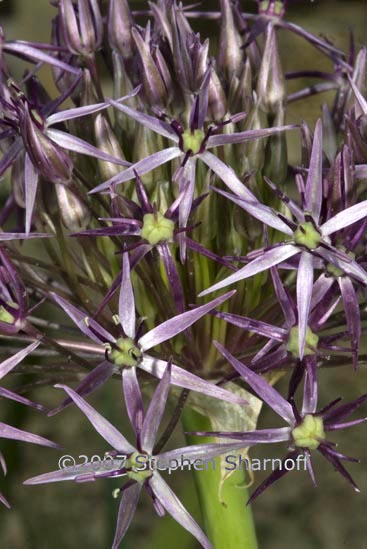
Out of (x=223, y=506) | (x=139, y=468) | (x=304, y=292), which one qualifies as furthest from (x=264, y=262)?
(x=223, y=506)

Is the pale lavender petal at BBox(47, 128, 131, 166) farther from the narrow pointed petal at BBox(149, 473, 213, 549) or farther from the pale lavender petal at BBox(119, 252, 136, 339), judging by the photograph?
the narrow pointed petal at BBox(149, 473, 213, 549)

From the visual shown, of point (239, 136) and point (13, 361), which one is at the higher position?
point (239, 136)

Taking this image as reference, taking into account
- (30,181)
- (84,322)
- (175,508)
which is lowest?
(175,508)

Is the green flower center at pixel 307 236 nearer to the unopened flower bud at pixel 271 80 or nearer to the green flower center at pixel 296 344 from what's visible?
the green flower center at pixel 296 344

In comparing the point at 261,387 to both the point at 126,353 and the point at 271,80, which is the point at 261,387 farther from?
the point at 271,80

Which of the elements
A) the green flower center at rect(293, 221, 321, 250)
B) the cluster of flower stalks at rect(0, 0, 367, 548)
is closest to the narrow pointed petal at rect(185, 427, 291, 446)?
the cluster of flower stalks at rect(0, 0, 367, 548)

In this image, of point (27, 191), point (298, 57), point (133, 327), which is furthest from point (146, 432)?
point (298, 57)
